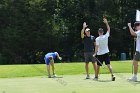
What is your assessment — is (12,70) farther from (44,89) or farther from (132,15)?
(132,15)

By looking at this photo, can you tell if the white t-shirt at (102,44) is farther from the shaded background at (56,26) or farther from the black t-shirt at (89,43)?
the shaded background at (56,26)

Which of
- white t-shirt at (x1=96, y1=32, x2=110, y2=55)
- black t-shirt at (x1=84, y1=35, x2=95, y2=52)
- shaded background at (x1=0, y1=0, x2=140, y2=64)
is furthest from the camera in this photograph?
shaded background at (x1=0, y1=0, x2=140, y2=64)

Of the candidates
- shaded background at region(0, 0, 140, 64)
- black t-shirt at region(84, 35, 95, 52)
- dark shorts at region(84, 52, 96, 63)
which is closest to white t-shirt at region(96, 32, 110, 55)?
dark shorts at region(84, 52, 96, 63)

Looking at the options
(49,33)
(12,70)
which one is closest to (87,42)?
(12,70)

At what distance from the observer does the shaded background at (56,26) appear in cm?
5419

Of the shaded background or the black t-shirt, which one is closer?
the black t-shirt

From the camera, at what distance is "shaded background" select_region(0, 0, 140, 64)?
54188 mm

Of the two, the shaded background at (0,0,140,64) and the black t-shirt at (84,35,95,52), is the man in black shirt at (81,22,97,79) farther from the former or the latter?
the shaded background at (0,0,140,64)

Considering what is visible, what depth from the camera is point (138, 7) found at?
5856cm

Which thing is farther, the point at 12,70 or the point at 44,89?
the point at 12,70

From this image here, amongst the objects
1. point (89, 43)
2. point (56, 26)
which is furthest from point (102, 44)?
point (56, 26)

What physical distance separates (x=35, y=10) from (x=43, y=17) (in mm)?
1240

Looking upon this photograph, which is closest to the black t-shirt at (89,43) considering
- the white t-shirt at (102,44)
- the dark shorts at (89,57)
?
the dark shorts at (89,57)

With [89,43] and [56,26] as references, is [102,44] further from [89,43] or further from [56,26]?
[56,26]
